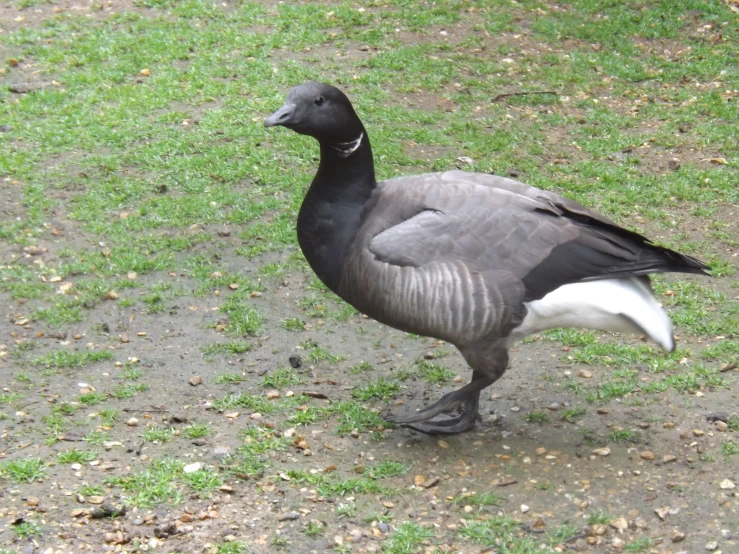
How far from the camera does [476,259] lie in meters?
3.87

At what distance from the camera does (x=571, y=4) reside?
9.38 metres

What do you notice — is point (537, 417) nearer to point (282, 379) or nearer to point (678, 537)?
point (678, 537)

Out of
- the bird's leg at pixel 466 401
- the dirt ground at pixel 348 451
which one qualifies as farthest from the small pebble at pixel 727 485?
the bird's leg at pixel 466 401

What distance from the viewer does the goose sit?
12.7 ft

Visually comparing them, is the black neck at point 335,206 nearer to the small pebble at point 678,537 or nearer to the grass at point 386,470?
the grass at point 386,470

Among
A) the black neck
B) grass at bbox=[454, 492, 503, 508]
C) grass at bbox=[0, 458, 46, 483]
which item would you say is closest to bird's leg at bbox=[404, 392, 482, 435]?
grass at bbox=[454, 492, 503, 508]

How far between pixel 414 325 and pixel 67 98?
4.83 metres

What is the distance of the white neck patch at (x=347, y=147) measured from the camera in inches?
166

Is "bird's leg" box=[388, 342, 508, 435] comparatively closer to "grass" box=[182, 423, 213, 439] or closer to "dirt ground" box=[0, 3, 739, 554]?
"dirt ground" box=[0, 3, 739, 554]

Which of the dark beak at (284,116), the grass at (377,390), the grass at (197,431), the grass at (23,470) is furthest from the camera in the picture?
the grass at (377,390)

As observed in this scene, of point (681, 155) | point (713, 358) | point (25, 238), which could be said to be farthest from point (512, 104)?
point (25, 238)

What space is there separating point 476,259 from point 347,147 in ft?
2.87

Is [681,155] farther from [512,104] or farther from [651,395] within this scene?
[651,395]

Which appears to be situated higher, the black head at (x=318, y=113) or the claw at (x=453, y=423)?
the black head at (x=318, y=113)
